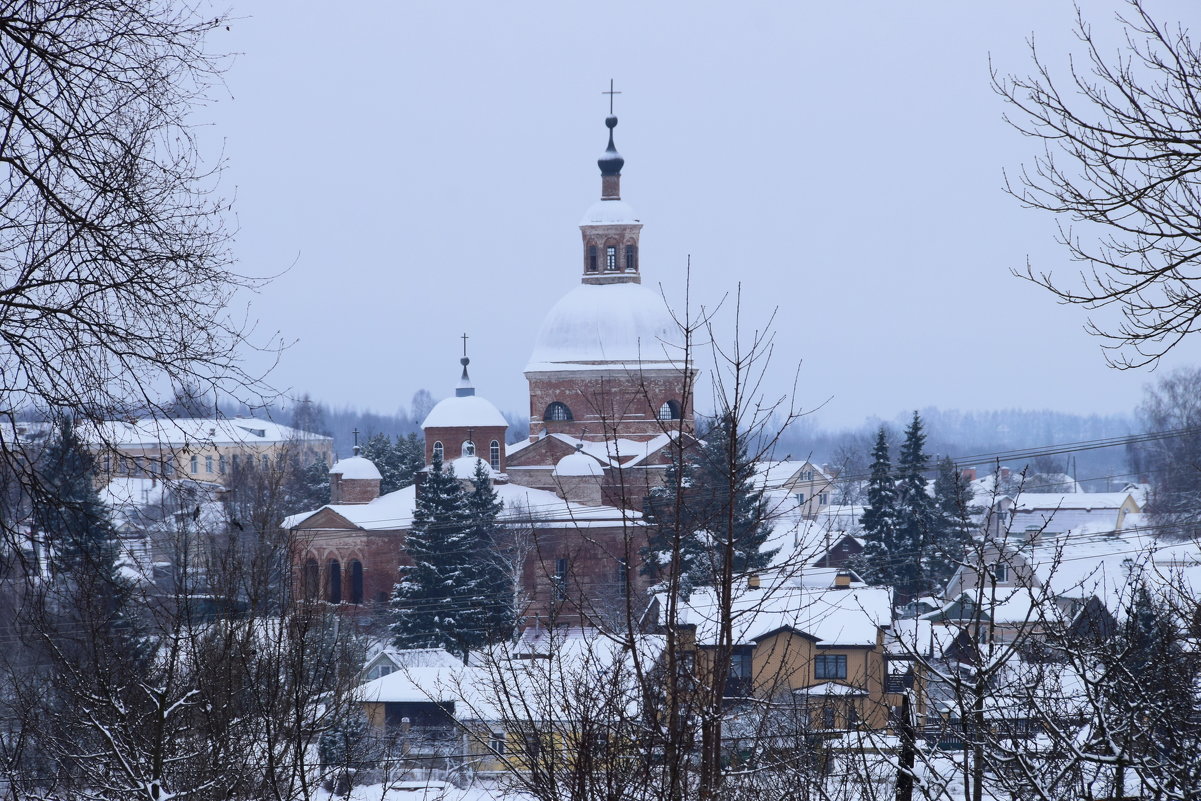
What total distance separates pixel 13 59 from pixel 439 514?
28458mm

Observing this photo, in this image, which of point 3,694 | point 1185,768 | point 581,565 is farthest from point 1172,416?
point 1185,768

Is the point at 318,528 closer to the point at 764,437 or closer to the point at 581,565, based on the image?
the point at 581,565

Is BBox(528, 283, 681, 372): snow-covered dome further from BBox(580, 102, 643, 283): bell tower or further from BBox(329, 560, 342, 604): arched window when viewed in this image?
BBox(329, 560, 342, 604): arched window

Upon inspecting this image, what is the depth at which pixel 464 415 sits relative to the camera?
4200 centimetres

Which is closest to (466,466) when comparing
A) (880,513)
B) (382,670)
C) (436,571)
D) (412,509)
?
(412,509)

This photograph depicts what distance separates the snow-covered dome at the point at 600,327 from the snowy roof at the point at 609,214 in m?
2.25

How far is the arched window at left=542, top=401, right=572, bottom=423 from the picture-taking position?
41562 millimetres

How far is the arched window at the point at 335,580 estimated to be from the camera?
121ft

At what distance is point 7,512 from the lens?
5.22m

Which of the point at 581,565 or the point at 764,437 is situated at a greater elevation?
the point at 764,437

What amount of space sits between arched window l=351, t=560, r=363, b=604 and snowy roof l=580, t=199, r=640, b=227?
1438 centimetres

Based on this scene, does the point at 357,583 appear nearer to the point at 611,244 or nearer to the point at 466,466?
the point at 466,466

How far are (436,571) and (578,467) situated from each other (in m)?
7.00

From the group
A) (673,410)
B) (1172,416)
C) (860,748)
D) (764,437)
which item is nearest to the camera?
(860,748)
